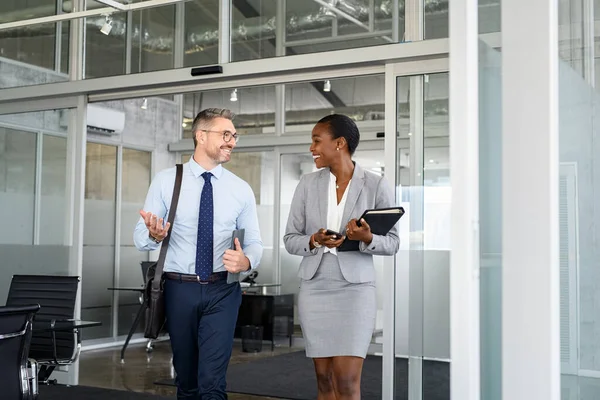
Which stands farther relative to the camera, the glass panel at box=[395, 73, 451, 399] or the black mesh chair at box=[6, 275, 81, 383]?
the black mesh chair at box=[6, 275, 81, 383]

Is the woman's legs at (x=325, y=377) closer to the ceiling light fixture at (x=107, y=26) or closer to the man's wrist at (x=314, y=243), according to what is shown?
the man's wrist at (x=314, y=243)

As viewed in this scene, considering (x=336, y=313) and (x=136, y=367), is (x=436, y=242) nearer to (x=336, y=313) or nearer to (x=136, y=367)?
(x=336, y=313)

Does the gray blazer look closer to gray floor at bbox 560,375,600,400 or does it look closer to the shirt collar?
the shirt collar

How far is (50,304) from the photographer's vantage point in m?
5.84

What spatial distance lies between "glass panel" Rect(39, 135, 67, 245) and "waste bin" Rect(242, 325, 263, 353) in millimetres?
3746

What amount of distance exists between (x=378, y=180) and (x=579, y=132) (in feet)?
3.90

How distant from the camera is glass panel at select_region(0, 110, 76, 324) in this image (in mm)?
7066

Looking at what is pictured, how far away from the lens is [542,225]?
2.21 m

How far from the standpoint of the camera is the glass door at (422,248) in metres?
5.04

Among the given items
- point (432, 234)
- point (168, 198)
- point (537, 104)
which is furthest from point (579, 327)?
point (432, 234)

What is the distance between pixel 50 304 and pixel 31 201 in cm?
172

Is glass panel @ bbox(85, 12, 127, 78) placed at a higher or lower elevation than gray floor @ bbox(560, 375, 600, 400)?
higher

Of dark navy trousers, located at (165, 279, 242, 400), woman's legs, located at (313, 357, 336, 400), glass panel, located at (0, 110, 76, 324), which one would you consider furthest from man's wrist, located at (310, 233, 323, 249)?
glass panel, located at (0, 110, 76, 324)

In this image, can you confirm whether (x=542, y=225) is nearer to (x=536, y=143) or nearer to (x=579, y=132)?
(x=536, y=143)
